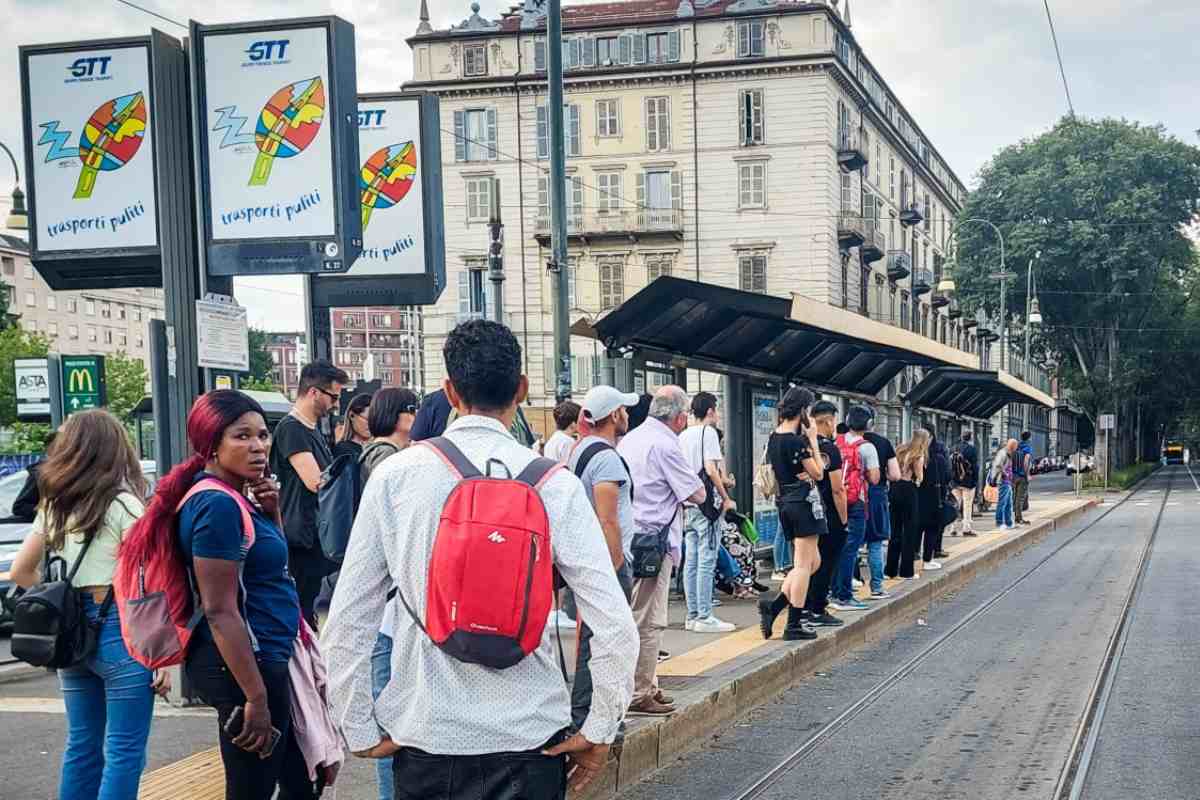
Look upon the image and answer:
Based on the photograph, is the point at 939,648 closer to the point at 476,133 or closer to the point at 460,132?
the point at 476,133

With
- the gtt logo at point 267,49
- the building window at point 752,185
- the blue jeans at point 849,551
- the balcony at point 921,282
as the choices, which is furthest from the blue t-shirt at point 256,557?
the balcony at point 921,282

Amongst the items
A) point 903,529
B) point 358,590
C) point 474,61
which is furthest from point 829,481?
point 474,61

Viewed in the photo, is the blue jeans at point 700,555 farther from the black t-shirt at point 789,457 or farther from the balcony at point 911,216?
the balcony at point 911,216

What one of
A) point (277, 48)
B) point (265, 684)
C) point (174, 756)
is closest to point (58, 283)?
point (277, 48)

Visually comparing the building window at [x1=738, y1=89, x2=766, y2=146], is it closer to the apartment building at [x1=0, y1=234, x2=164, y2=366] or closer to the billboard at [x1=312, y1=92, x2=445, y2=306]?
the billboard at [x1=312, y1=92, x2=445, y2=306]

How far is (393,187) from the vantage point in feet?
45.6

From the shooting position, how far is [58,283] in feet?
28.5

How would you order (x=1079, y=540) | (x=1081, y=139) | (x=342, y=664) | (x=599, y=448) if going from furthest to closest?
(x=1081, y=139), (x=1079, y=540), (x=599, y=448), (x=342, y=664)

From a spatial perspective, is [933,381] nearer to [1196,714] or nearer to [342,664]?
[1196,714]

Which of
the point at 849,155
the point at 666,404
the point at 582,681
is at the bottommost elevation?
the point at 582,681

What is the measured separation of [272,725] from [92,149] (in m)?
5.86

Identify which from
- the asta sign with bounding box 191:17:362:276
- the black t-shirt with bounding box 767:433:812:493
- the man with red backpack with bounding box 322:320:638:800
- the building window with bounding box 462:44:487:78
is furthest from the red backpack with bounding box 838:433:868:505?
the building window with bounding box 462:44:487:78

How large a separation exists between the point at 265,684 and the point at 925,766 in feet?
13.2

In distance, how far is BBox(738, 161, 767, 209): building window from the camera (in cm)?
4809
